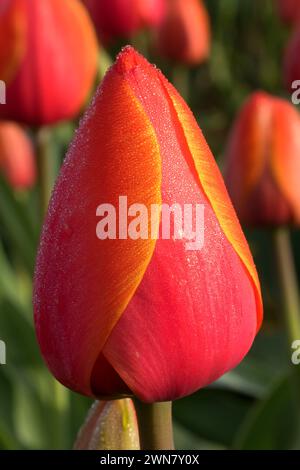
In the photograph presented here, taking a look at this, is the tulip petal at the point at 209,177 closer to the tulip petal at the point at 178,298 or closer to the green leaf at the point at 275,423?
the tulip petal at the point at 178,298

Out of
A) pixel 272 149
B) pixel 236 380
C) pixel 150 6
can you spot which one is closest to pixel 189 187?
pixel 272 149

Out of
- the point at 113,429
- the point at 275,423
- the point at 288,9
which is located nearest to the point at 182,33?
the point at 288,9

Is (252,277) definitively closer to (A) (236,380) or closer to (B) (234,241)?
(B) (234,241)

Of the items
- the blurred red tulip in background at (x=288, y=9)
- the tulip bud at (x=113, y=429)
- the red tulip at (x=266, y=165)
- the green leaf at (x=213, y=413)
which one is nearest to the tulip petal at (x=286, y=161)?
the red tulip at (x=266, y=165)

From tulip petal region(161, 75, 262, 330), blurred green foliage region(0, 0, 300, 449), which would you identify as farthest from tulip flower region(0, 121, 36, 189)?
tulip petal region(161, 75, 262, 330)

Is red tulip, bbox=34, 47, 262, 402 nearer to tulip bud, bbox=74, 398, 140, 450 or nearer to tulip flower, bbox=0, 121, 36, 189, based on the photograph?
tulip bud, bbox=74, 398, 140, 450
